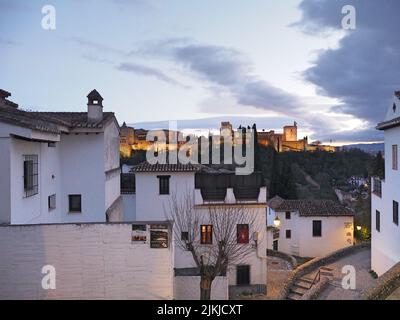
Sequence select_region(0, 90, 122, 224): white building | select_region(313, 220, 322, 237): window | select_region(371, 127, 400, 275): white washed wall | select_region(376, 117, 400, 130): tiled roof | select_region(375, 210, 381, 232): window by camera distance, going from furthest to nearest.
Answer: select_region(313, 220, 322, 237): window < select_region(375, 210, 381, 232): window < select_region(371, 127, 400, 275): white washed wall < select_region(376, 117, 400, 130): tiled roof < select_region(0, 90, 122, 224): white building

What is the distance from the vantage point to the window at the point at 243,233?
1608cm

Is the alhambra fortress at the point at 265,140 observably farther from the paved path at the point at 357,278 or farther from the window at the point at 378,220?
the window at the point at 378,220

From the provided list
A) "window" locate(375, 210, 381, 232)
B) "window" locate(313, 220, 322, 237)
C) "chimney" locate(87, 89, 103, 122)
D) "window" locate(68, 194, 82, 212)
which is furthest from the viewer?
"window" locate(313, 220, 322, 237)

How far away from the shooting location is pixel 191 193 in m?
16.4

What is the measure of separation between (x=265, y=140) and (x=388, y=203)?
6089cm

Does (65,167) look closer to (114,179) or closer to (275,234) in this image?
(114,179)

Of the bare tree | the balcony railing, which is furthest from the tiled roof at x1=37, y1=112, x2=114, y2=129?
the balcony railing

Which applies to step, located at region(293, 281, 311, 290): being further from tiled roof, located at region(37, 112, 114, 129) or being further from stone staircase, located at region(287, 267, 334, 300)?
tiled roof, located at region(37, 112, 114, 129)

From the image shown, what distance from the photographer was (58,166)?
496 inches

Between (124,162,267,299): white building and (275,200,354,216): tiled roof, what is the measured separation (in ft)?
32.2

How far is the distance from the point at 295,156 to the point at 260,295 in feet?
171

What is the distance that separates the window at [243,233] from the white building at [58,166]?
5740 millimetres

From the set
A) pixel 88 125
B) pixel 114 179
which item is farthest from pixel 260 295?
pixel 88 125

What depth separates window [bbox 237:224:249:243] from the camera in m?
16.1
